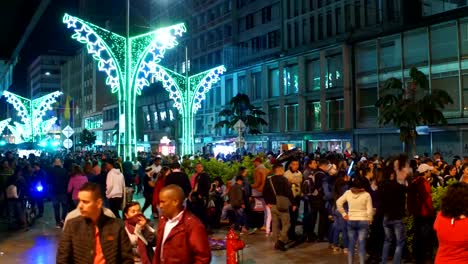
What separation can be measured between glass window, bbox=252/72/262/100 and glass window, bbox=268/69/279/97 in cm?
159

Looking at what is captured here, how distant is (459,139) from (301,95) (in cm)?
1695

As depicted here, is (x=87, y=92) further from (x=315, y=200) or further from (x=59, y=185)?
(x=315, y=200)

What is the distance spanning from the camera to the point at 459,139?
32.8 metres

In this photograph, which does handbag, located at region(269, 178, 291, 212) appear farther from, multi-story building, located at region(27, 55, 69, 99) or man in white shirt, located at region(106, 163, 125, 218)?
multi-story building, located at region(27, 55, 69, 99)

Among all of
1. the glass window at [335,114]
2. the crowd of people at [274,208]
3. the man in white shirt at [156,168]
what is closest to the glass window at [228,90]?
the glass window at [335,114]

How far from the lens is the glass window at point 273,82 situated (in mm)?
51237

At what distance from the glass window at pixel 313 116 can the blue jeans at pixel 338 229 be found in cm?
3467

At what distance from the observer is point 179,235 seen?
4.76 m

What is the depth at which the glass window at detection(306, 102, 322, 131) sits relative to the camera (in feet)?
152

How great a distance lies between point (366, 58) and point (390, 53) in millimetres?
2623

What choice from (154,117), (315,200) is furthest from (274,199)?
(154,117)

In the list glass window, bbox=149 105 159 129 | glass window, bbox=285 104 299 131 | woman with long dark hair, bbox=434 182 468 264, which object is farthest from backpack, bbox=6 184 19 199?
glass window, bbox=149 105 159 129

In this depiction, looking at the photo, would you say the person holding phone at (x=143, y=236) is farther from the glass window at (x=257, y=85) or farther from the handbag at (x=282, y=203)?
the glass window at (x=257, y=85)

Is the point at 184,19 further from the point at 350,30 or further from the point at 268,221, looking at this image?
the point at 268,221
